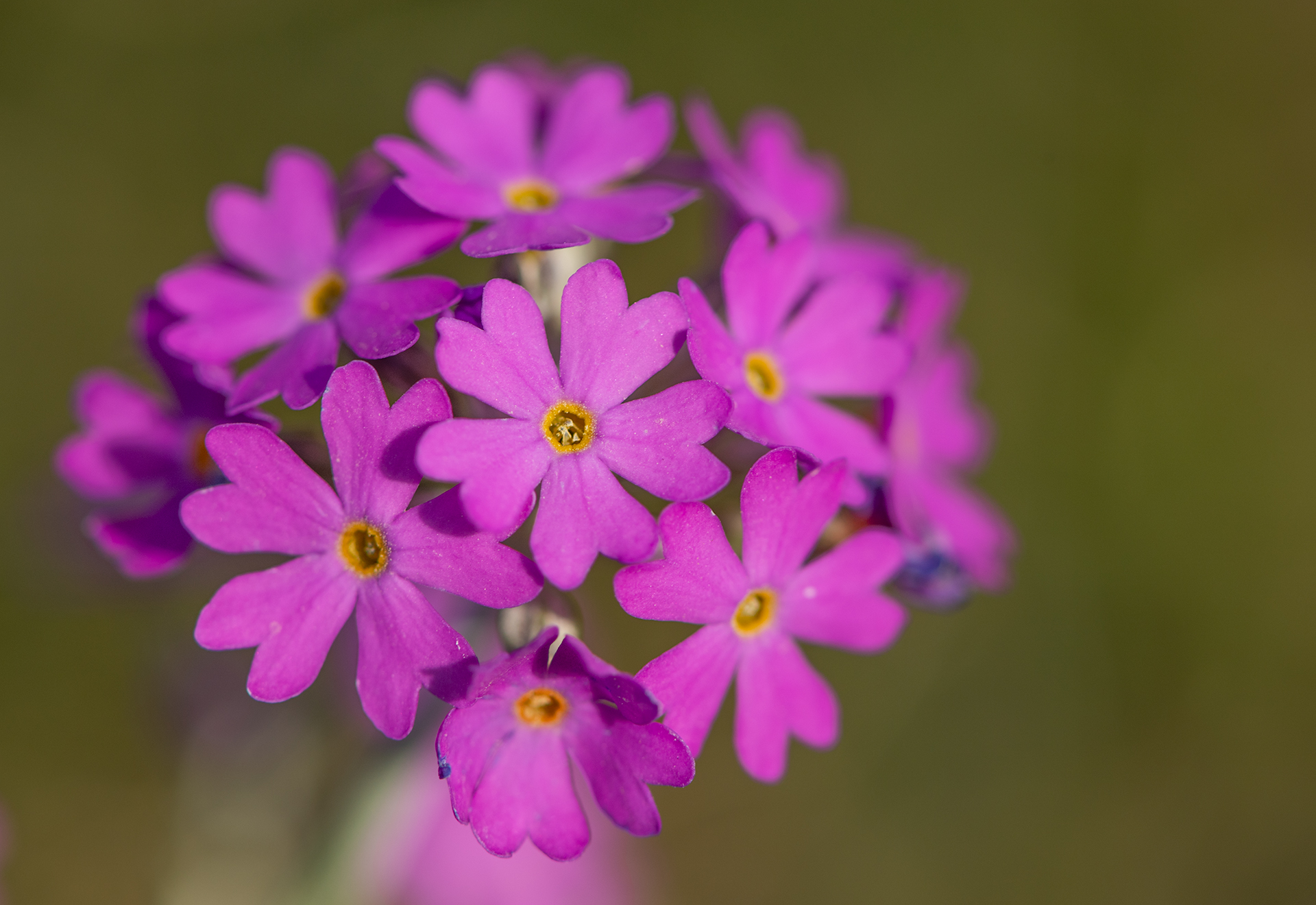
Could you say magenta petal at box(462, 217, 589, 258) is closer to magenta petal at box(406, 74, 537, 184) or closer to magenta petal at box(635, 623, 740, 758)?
magenta petal at box(406, 74, 537, 184)

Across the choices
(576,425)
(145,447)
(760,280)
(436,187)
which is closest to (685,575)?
(576,425)

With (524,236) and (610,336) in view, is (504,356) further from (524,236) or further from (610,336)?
(524,236)

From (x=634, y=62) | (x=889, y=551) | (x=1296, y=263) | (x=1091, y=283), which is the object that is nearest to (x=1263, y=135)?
(x=1296, y=263)

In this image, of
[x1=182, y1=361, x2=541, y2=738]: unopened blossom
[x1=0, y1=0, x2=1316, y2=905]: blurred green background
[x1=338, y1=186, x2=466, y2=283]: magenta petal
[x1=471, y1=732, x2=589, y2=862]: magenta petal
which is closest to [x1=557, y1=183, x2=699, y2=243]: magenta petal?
[x1=338, y1=186, x2=466, y2=283]: magenta petal

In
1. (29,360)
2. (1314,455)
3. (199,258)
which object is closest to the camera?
(199,258)

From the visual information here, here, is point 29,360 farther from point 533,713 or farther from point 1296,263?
point 1296,263

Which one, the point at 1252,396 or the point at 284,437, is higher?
the point at 1252,396
